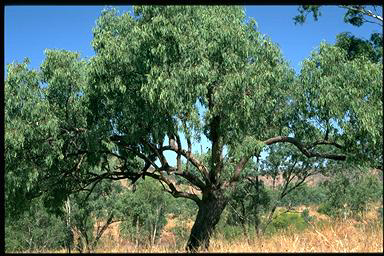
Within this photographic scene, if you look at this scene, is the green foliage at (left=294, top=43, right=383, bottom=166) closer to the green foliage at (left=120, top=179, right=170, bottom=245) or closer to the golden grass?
the golden grass

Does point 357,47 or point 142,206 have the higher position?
point 357,47

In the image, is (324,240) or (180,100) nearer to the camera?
(324,240)

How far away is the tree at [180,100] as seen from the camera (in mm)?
9789

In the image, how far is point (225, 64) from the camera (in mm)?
10141

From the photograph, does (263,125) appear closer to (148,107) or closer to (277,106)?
(277,106)

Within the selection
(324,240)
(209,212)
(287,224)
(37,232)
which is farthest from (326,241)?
(37,232)

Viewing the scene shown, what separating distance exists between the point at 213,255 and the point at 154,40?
4.92 meters

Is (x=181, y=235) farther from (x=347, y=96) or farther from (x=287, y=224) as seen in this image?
(x=287, y=224)

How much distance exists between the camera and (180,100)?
9562 mm

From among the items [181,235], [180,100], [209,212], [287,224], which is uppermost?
[180,100]

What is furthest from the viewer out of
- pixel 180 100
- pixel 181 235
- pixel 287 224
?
pixel 287 224

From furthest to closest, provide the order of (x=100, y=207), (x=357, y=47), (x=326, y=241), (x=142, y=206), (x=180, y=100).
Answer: (x=142, y=206)
(x=100, y=207)
(x=357, y=47)
(x=180, y=100)
(x=326, y=241)
